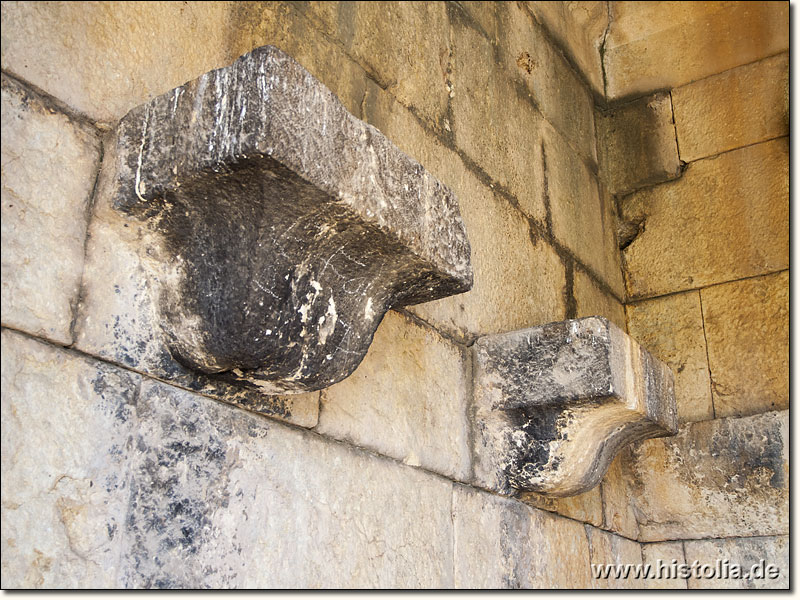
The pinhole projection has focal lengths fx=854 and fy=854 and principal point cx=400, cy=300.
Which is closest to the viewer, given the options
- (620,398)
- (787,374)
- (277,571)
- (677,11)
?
(277,571)

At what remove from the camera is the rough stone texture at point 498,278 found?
2652 mm

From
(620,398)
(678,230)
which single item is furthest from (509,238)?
(678,230)

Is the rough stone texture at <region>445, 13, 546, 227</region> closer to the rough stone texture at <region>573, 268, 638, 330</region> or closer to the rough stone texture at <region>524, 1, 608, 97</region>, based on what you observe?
the rough stone texture at <region>573, 268, 638, 330</region>

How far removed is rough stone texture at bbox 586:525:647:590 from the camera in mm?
3040

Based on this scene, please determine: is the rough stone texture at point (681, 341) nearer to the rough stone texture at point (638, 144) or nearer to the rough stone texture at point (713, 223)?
the rough stone texture at point (713, 223)

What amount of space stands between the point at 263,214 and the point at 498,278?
4.58 feet

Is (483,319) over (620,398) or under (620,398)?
over

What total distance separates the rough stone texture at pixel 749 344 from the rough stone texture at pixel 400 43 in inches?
59.4

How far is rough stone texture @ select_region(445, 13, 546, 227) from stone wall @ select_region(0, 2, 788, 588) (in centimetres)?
1

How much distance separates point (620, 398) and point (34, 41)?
5.65ft

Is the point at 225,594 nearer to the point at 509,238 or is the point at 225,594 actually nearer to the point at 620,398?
the point at 620,398

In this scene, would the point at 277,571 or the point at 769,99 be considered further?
the point at 769,99

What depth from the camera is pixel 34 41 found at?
1570 mm

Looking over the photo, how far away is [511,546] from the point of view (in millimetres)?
2566
